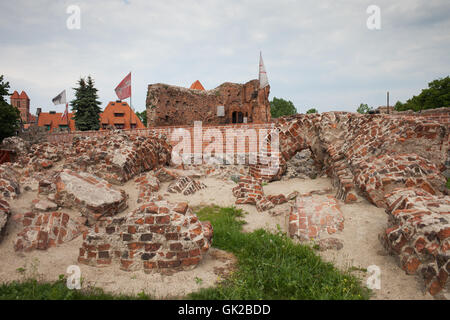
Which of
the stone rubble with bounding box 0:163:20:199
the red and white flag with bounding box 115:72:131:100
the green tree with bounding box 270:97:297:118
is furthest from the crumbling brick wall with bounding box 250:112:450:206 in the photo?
the green tree with bounding box 270:97:297:118

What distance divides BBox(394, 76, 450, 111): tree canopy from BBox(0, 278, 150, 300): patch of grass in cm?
3164

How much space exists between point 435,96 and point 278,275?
32.0m

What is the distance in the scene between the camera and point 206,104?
1973 centimetres

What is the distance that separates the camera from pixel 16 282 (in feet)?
10.2

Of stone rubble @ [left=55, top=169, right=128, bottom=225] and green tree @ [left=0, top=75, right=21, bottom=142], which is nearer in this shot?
stone rubble @ [left=55, top=169, right=128, bottom=225]

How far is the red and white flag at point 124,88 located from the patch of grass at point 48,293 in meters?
13.1

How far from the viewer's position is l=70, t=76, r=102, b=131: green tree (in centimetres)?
2600

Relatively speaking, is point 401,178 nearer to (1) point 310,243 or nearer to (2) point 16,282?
(1) point 310,243

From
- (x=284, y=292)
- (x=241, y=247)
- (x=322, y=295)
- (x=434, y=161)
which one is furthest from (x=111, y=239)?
(x=434, y=161)

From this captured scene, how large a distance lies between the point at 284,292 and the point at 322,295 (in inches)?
16.2

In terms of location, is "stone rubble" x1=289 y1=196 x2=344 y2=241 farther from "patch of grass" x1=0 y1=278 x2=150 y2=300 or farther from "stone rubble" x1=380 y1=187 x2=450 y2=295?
"patch of grass" x1=0 y1=278 x2=150 y2=300

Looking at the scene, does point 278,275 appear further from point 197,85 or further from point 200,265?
point 197,85

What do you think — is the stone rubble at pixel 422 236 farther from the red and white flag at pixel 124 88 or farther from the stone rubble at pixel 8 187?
the red and white flag at pixel 124 88

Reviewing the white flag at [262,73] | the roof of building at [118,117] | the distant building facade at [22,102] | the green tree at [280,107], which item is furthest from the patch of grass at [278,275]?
the distant building facade at [22,102]
